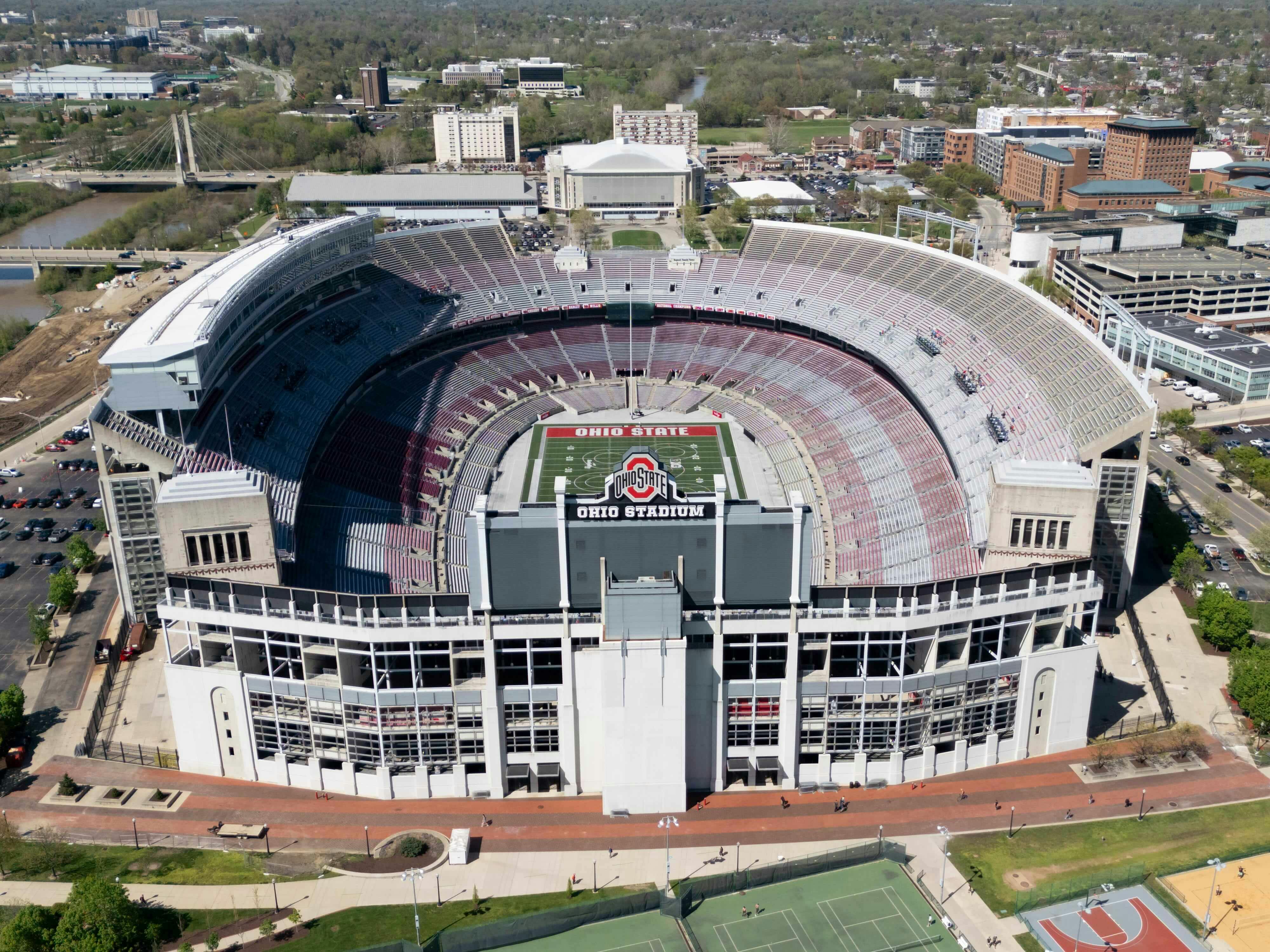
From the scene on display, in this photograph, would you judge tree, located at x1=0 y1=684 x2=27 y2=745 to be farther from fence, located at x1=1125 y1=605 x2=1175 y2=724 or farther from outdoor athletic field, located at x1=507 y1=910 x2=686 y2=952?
fence, located at x1=1125 y1=605 x2=1175 y2=724

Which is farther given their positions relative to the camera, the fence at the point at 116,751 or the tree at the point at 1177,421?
the tree at the point at 1177,421

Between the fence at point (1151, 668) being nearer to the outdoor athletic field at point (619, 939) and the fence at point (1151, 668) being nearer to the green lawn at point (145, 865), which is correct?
the outdoor athletic field at point (619, 939)

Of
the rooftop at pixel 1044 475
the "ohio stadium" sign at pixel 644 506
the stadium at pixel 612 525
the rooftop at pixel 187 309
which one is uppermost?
the rooftop at pixel 187 309

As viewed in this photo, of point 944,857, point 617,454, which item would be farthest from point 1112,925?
point 617,454

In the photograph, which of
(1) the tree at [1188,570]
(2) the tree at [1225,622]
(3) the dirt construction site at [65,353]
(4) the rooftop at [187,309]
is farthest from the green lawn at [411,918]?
(3) the dirt construction site at [65,353]

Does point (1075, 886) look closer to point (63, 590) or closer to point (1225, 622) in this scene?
point (1225, 622)

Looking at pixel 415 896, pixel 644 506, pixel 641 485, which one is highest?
pixel 641 485
